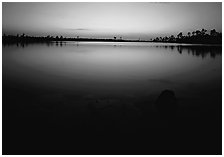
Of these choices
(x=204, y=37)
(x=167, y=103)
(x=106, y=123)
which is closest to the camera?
(x=106, y=123)

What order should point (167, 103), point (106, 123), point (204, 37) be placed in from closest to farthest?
point (106, 123) → point (167, 103) → point (204, 37)

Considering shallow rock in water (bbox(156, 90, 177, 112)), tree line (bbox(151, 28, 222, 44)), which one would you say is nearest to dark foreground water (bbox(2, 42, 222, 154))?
shallow rock in water (bbox(156, 90, 177, 112))

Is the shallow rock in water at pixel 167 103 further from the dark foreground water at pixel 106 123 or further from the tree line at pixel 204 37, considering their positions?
the tree line at pixel 204 37

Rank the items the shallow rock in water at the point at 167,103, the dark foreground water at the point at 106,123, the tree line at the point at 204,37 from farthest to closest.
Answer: the tree line at the point at 204,37
the shallow rock in water at the point at 167,103
the dark foreground water at the point at 106,123

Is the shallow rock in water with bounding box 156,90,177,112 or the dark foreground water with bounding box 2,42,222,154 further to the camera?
the shallow rock in water with bounding box 156,90,177,112

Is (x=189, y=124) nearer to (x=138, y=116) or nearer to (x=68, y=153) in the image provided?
(x=138, y=116)

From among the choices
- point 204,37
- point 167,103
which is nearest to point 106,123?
point 167,103

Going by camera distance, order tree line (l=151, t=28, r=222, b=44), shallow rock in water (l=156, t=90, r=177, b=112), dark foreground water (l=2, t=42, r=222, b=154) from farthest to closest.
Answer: tree line (l=151, t=28, r=222, b=44) < shallow rock in water (l=156, t=90, r=177, b=112) < dark foreground water (l=2, t=42, r=222, b=154)

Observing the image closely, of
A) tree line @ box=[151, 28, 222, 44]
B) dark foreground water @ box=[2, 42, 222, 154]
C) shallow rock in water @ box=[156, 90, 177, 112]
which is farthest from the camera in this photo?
tree line @ box=[151, 28, 222, 44]

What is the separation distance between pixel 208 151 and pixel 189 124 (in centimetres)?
179

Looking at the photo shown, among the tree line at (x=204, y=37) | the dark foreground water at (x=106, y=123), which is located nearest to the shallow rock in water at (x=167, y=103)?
the dark foreground water at (x=106, y=123)

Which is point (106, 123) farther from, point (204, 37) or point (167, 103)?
point (204, 37)

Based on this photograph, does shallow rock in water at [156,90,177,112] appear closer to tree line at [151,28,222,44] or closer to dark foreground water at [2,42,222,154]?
dark foreground water at [2,42,222,154]

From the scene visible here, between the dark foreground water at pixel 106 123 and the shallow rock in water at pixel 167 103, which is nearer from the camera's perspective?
the dark foreground water at pixel 106 123
